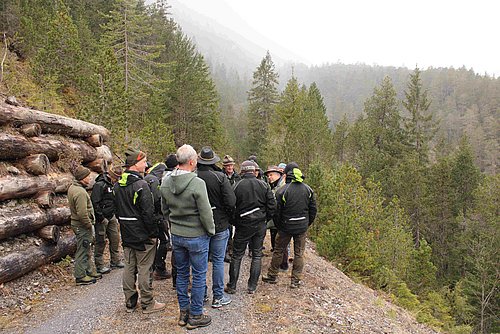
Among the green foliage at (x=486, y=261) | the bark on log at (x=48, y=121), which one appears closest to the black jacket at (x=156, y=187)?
the bark on log at (x=48, y=121)

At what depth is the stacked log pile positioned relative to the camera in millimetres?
6297

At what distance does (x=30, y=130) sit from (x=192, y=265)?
5775 mm

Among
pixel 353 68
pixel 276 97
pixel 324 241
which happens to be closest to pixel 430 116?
Answer: pixel 276 97

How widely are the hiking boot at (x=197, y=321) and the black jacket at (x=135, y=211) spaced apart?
131 centimetres

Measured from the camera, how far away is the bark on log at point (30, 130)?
7.75 metres

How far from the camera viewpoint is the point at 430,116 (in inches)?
1345

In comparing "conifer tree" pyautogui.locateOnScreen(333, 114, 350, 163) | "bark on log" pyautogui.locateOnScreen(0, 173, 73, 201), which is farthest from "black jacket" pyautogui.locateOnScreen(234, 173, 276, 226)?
"conifer tree" pyautogui.locateOnScreen(333, 114, 350, 163)

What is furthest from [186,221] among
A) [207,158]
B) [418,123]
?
[418,123]

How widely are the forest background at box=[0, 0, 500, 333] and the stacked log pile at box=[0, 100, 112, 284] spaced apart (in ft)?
11.6

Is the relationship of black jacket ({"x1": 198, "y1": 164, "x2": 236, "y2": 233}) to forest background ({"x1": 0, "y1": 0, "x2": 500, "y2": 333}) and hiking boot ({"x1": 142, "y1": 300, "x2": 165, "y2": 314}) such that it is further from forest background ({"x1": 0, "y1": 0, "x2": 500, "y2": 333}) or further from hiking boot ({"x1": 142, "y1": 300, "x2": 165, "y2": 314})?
forest background ({"x1": 0, "y1": 0, "x2": 500, "y2": 333})

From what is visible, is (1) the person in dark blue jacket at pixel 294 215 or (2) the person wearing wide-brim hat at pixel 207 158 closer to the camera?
(2) the person wearing wide-brim hat at pixel 207 158

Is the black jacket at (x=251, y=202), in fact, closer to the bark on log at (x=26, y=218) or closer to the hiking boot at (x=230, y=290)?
the hiking boot at (x=230, y=290)

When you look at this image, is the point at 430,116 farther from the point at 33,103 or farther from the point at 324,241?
the point at 33,103

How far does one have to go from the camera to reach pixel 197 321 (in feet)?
16.2
